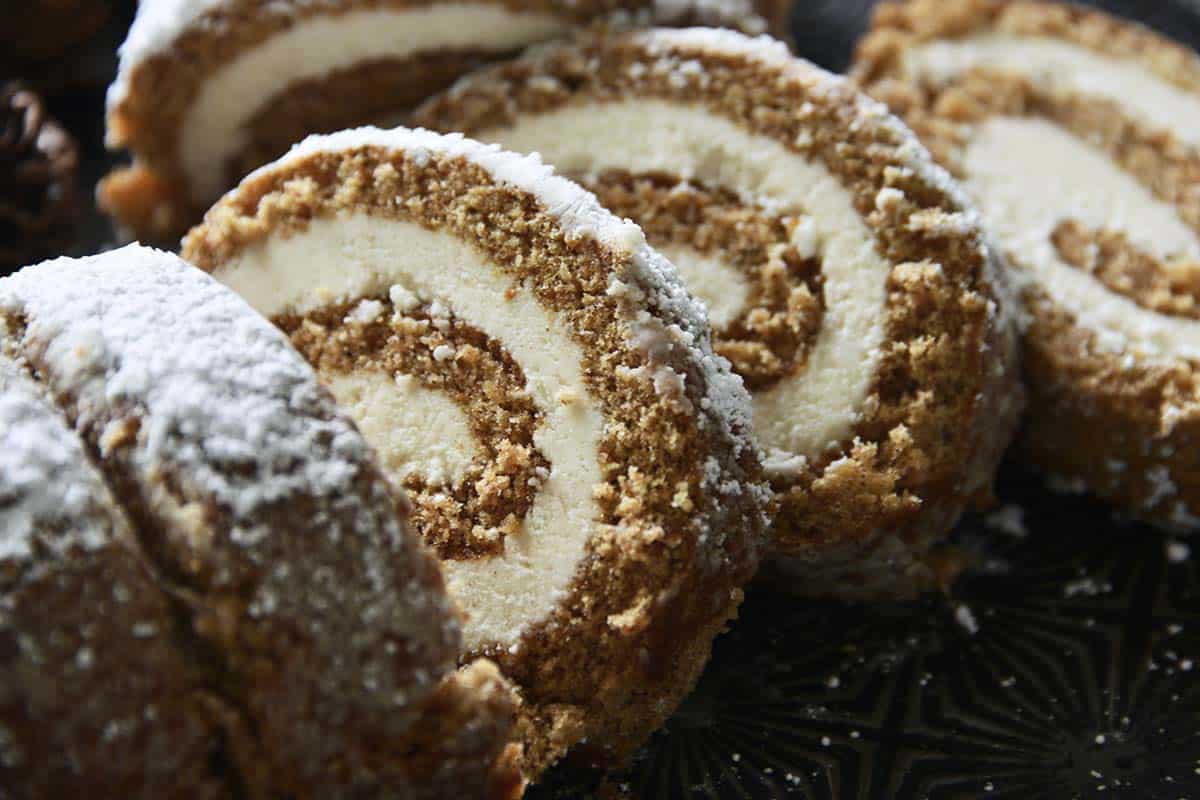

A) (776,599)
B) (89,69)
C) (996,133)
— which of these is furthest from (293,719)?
(89,69)

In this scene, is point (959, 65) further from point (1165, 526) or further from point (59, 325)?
point (59, 325)

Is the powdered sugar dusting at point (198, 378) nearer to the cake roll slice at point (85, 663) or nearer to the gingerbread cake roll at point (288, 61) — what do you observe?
the cake roll slice at point (85, 663)

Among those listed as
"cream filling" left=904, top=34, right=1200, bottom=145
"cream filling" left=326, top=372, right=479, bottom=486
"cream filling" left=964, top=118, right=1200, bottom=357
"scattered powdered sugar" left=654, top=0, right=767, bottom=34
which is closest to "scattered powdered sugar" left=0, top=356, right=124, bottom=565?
"cream filling" left=326, top=372, right=479, bottom=486

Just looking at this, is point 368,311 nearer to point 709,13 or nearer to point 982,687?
point 709,13

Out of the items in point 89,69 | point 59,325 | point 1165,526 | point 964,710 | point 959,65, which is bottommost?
point 89,69

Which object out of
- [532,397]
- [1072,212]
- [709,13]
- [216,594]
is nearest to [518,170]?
[532,397]

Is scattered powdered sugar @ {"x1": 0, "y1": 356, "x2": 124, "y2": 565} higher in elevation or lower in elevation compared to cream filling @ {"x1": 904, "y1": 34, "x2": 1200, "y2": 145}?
lower

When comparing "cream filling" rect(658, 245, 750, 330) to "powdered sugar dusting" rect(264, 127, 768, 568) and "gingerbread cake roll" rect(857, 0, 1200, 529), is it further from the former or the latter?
"gingerbread cake roll" rect(857, 0, 1200, 529)
